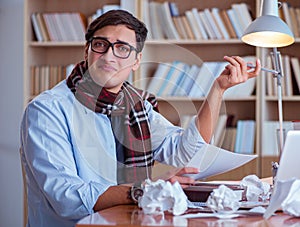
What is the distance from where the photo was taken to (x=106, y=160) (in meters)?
1.74

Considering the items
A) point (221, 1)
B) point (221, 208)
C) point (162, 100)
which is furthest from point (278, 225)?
point (221, 1)

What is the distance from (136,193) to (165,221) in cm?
26

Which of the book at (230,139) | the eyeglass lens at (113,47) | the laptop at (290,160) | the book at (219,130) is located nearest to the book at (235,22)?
the book at (230,139)

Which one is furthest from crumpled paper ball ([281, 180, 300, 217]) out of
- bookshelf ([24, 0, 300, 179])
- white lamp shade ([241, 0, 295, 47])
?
bookshelf ([24, 0, 300, 179])

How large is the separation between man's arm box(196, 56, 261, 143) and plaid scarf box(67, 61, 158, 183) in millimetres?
167

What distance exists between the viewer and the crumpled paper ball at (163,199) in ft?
4.73

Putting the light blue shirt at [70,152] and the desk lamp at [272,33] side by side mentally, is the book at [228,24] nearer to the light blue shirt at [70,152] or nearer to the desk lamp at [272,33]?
the desk lamp at [272,33]

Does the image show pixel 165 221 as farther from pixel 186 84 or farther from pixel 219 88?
pixel 219 88

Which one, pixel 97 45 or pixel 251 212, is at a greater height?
pixel 97 45

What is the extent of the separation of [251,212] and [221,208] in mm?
96

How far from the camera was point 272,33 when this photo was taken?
2.20m

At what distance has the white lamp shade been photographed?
81.2 inches

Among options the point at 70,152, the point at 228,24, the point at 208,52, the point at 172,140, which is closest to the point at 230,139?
the point at 208,52

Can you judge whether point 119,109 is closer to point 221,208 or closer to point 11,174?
point 221,208
